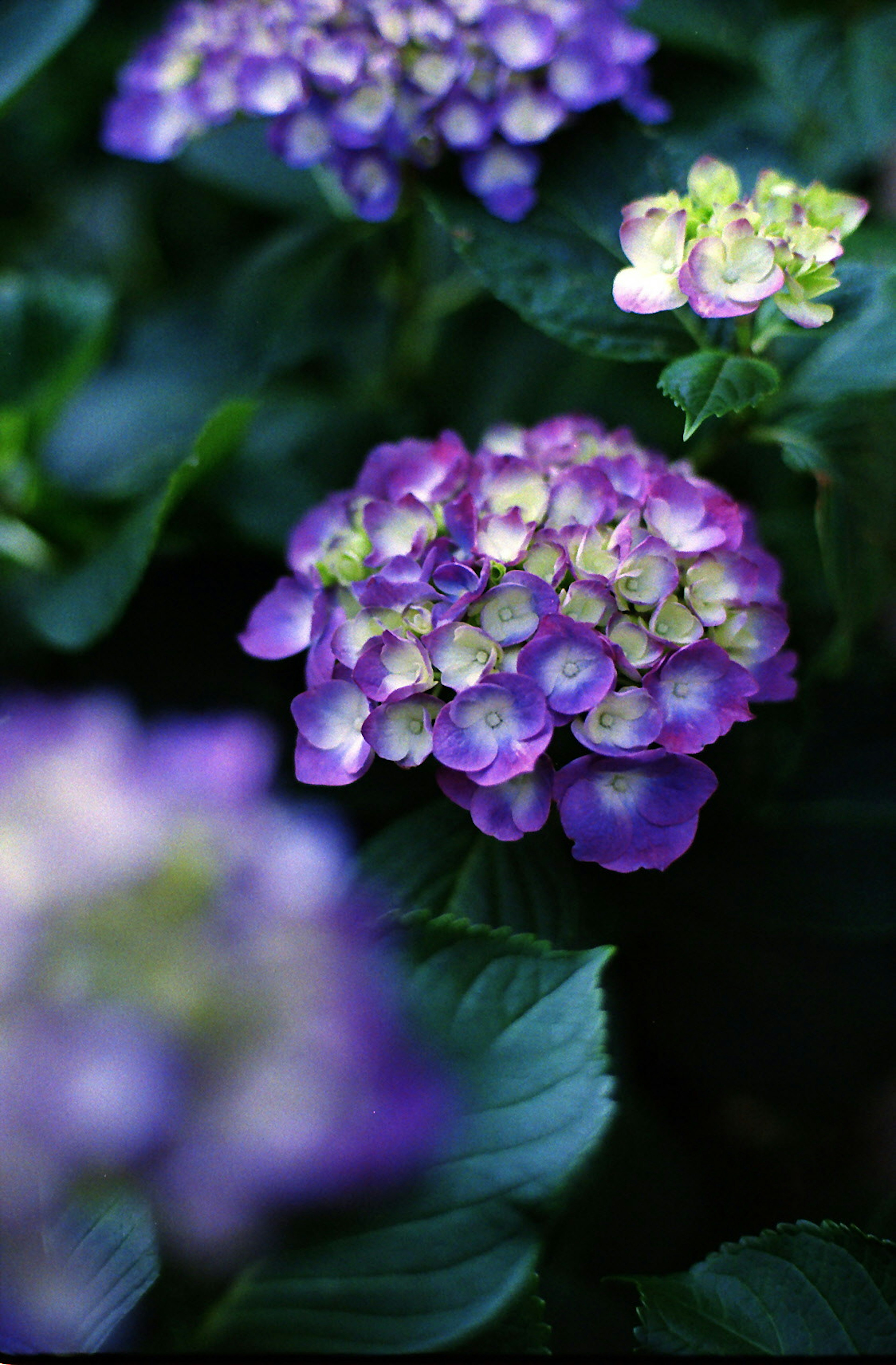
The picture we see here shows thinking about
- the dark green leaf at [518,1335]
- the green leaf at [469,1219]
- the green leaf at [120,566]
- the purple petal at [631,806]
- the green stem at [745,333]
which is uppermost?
the green leaf at [120,566]

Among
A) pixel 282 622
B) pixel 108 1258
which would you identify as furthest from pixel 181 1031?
pixel 282 622

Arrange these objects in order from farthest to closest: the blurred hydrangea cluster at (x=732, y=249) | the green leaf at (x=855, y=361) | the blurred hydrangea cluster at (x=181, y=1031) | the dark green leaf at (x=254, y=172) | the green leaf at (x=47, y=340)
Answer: the dark green leaf at (x=254, y=172) → the green leaf at (x=47, y=340) → the green leaf at (x=855, y=361) → the blurred hydrangea cluster at (x=732, y=249) → the blurred hydrangea cluster at (x=181, y=1031)

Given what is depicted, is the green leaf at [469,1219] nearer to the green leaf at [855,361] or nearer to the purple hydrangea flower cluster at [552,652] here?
the purple hydrangea flower cluster at [552,652]

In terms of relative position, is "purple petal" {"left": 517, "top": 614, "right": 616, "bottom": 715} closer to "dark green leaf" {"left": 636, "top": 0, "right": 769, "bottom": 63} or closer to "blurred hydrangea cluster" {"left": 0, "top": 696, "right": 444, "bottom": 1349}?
"blurred hydrangea cluster" {"left": 0, "top": 696, "right": 444, "bottom": 1349}

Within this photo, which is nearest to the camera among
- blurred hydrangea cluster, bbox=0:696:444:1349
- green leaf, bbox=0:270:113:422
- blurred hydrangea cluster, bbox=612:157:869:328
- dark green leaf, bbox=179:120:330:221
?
blurred hydrangea cluster, bbox=0:696:444:1349

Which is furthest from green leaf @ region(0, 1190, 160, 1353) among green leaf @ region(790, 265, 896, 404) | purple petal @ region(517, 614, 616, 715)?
green leaf @ region(790, 265, 896, 404)

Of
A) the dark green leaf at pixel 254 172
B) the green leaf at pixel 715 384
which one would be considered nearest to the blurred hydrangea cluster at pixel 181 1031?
the green leaf at pixel 715 384
